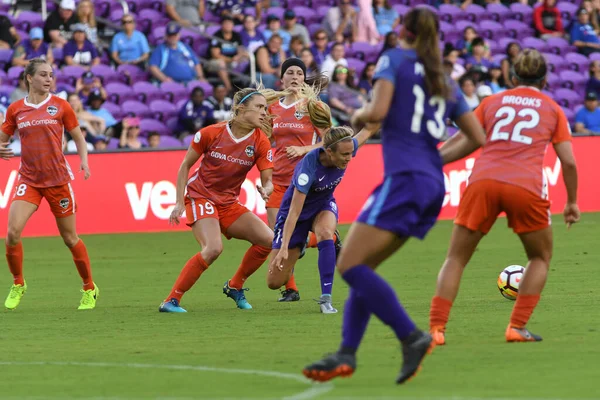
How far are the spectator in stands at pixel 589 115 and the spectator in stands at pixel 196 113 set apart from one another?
723cm

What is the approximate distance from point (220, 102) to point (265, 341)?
13.2m

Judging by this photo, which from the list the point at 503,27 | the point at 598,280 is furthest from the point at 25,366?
the point at 503,27

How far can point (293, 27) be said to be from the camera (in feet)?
77.3

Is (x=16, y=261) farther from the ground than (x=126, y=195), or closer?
farther from the ground

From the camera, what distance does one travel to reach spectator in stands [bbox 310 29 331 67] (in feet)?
74.8

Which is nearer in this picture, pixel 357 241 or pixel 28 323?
pixel 357 241

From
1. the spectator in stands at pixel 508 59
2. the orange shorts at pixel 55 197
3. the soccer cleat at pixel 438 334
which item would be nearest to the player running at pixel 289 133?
the orange shorts at pixel 55 197

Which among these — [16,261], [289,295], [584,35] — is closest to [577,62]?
[584,35]

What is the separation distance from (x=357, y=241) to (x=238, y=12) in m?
17.8

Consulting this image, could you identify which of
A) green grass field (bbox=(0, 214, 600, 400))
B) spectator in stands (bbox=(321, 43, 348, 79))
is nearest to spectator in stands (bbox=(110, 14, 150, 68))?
spectator in stands (bbox=(321, 43, 348, 79))

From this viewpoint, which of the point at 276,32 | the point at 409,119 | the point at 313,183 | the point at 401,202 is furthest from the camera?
the point at 276,32

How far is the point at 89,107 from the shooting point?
67.0 ft

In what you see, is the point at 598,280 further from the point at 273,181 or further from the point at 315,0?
the point at 315,0

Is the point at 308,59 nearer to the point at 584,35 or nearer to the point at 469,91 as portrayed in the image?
the point at 469,91
